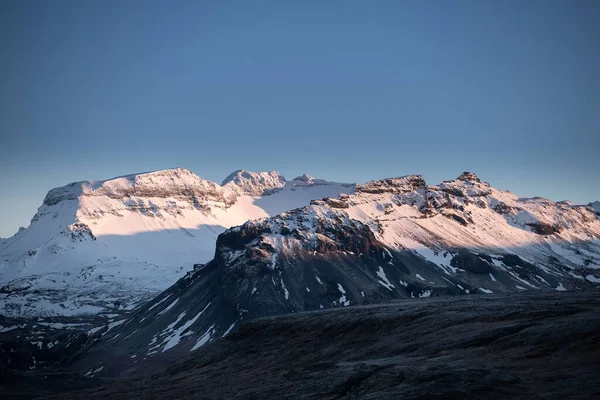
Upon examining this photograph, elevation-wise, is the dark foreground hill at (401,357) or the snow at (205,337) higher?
the dark foreground hill at (401,357)

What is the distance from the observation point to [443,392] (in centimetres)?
3659

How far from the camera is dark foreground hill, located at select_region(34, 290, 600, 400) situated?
3778 centimetres

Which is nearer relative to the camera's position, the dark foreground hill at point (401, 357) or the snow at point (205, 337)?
the dark foreground hill at point (401, 357)

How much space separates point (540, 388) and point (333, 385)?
1361 cm

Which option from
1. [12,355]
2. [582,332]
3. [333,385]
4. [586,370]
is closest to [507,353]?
[582,332]

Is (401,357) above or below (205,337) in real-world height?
above

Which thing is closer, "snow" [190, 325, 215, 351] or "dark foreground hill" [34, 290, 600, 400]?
"dark foreground hill" [34, 290, 600, 400]

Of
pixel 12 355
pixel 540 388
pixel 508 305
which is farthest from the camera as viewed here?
pixel 12 355

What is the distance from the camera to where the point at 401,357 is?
49906mm

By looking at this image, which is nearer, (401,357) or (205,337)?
(401,357)

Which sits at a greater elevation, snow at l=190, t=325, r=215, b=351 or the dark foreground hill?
the dark foreground hill

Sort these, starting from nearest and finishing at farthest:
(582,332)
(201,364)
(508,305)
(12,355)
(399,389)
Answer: (399,389) < (582,332) < (508,305) < (201,364) < (12,355)

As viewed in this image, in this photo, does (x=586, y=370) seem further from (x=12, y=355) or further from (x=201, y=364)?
(x=12, y=355)

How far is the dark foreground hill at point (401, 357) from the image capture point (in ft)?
124
